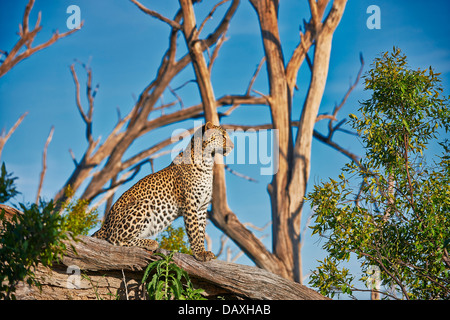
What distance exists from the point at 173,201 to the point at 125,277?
82 cm

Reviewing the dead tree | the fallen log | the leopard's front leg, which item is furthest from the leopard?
the dead tree

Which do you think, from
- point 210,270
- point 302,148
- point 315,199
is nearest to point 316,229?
point 315,199

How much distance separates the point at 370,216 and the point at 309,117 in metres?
4.91

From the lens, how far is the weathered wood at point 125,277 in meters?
4.46

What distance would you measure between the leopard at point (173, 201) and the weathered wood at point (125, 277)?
126mm

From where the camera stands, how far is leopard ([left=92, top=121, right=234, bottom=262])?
4559mm

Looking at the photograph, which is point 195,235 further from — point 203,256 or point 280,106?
point 280,106

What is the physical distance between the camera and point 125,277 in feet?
15.3

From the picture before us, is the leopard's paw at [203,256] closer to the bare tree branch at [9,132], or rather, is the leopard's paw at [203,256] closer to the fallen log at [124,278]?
Answer: the fallen log at [124,278]

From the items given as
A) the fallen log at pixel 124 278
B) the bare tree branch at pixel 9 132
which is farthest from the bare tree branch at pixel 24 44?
the fallen log at pixel 124 278

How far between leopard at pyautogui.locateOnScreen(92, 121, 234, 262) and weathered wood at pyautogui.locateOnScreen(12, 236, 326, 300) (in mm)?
126

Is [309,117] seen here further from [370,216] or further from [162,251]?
[162,251]

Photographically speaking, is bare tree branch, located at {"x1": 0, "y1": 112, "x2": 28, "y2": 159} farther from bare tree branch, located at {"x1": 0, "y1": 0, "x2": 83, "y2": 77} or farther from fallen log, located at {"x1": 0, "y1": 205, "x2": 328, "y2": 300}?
fallen log, located at {"x1": 0, "y1": 205, "x2": 328, "y2": 300}
